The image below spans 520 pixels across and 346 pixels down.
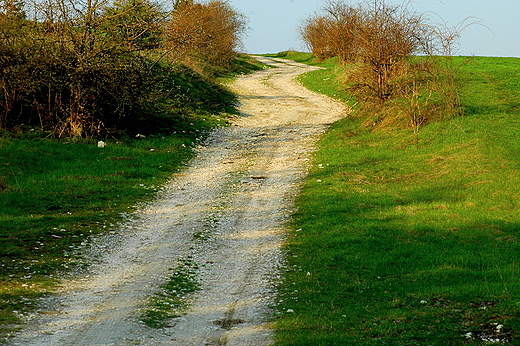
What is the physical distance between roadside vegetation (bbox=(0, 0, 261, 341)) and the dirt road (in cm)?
108

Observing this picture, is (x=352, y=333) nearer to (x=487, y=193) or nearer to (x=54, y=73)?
(x=487, y=193)

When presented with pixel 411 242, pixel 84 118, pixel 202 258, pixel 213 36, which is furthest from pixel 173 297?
pixel 213 36

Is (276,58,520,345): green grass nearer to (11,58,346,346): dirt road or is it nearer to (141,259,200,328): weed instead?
(11,58,346,346): dirt road

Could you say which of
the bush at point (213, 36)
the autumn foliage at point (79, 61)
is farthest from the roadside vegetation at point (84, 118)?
the bush at point (213, 36)

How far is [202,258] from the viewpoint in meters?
10.1

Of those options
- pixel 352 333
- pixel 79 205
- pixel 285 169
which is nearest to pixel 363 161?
pixel 285 169

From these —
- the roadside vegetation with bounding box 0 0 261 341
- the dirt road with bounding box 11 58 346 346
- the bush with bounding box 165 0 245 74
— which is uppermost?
the bush with bounding box 165 0 245 74

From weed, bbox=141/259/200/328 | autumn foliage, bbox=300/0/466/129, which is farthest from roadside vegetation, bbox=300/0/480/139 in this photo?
weed, bbox=141/259/200/328

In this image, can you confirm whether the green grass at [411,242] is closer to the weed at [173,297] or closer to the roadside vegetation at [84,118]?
the weed at [173,297]

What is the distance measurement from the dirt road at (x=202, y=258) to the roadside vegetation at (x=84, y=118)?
1077 mm

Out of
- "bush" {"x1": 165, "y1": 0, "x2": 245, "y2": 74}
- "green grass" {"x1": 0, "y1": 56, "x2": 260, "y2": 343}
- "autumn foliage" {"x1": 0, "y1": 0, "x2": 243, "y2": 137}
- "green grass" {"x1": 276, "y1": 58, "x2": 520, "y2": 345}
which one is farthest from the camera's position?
"bush" {"x1": 165, "y1": 0, "x2": 245, "y2": 74}

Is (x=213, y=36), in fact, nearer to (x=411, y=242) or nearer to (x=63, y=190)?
(x=63, y=190)

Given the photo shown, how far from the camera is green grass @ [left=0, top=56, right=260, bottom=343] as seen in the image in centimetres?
897

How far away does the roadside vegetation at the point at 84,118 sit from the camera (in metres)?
13.5
